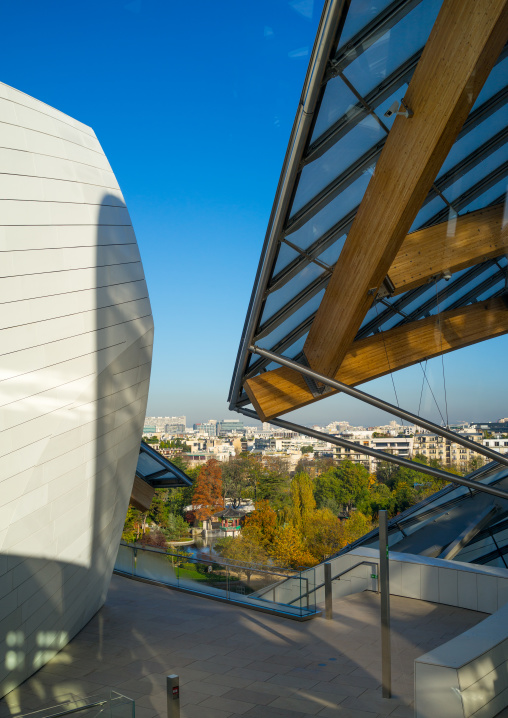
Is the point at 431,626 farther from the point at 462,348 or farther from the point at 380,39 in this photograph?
the point at 380,39

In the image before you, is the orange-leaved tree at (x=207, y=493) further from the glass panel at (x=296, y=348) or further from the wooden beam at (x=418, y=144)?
the wooden beam at (x=418, y=144)

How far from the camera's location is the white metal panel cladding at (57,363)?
6.80m

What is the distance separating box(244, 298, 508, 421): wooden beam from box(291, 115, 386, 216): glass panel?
11.2ft

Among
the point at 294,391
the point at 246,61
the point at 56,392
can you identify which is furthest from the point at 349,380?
the point at 246,61

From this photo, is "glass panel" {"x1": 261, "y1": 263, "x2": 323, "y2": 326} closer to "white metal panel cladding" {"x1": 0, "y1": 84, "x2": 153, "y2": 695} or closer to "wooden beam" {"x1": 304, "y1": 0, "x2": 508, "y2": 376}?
"wooden beam" {"x1": 304, "y1": 0, "x2": 508, "y2": 376}

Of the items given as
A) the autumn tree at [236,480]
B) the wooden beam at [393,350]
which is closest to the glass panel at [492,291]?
the wooden beam at [393,350]

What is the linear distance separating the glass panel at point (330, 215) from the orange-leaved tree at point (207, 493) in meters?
72.5

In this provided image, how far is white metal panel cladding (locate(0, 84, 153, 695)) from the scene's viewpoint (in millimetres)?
6801

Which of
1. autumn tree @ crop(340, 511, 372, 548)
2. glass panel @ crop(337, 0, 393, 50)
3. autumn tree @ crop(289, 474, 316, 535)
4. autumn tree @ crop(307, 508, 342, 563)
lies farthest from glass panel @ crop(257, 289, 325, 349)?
autumn tree @ crop(289, 474, 316, 535)

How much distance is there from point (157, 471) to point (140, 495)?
91cm

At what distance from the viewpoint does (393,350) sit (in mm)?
11219

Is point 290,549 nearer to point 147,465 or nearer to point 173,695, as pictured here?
point 147,465

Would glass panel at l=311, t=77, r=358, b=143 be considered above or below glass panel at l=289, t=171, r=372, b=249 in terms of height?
above

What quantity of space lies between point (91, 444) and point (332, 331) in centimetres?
420
